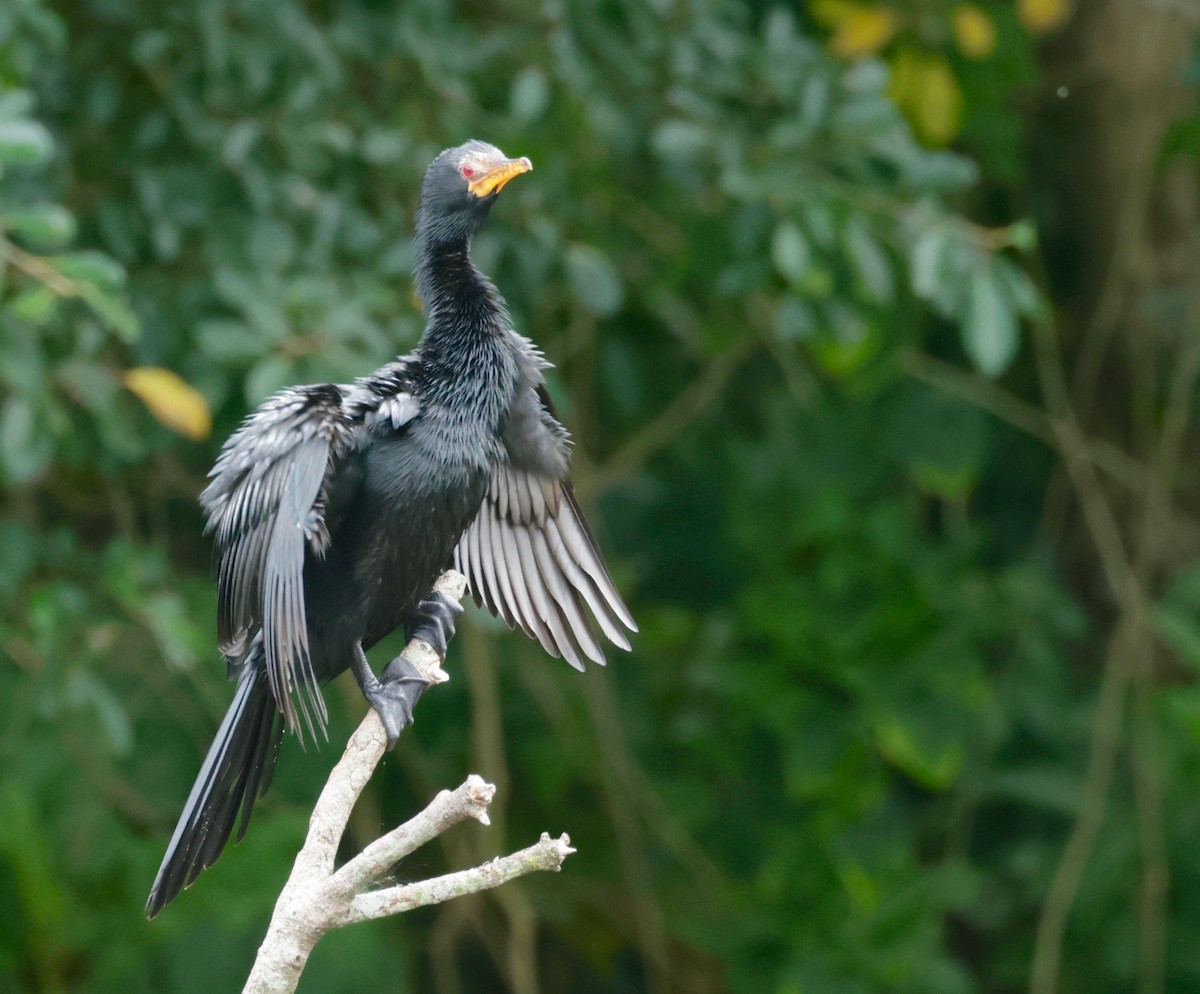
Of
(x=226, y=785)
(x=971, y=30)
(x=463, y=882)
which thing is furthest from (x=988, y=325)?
(x=463, y=882)

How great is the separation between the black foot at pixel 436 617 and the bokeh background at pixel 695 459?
0.59 m

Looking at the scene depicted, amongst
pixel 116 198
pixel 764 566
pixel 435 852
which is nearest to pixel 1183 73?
pixel 764 566

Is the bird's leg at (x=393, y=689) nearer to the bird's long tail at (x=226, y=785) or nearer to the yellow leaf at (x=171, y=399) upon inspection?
the bird's long tail at (x=226, y=785)

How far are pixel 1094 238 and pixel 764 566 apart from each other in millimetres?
1455

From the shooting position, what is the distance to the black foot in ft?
8.28

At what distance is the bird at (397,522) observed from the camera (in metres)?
2.14

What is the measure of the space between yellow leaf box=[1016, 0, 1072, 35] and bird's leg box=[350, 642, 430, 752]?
2543mm

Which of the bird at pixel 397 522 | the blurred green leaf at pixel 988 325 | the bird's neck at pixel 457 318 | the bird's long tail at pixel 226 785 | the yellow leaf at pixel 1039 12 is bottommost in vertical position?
the bird's long tail at pixel 226 785

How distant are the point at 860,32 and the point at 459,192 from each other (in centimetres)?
172

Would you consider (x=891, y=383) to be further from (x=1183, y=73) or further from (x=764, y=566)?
(x=1183, y=73)

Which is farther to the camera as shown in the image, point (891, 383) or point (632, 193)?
point (891, 383)

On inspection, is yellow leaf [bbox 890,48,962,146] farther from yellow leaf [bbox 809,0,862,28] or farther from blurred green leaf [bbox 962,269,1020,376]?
blurred green leaf [bbox 962,269,1020,376]

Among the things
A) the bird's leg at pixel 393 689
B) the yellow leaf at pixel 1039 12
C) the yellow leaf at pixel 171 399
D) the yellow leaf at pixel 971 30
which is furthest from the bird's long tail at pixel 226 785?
the yellow leaf at pixel 1039 12

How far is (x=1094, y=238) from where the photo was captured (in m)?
4.89
